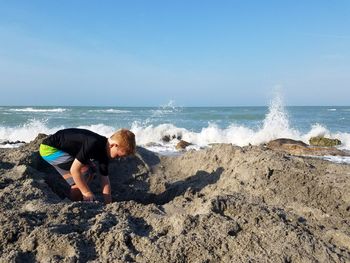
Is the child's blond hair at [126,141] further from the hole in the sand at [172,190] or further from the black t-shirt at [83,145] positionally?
the hole in the sand at [172,190]

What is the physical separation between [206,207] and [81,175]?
1.23 metres

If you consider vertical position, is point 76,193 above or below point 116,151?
below

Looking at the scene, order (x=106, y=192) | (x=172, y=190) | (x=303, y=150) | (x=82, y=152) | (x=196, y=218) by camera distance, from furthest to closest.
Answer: (x=303, y=150) → (x=172, y=190) → (x=106, y=192) → (x=82, y=152) → (x=196, y=218)

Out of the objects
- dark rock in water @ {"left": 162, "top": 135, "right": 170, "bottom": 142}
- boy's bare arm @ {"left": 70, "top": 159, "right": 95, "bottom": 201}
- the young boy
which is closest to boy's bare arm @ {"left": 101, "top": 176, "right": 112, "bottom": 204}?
the young boy

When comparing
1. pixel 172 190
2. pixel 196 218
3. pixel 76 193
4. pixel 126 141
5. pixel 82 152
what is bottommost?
pixel 172 190

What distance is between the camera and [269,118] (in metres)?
16.6

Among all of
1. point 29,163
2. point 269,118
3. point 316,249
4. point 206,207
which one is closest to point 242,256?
point 316,249

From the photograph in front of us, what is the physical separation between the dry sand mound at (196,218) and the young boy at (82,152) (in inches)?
10.6

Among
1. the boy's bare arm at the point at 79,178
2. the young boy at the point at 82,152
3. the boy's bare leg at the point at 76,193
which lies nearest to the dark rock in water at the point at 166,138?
the young boy at the point at 82,152

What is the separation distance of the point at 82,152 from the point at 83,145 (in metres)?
0.09

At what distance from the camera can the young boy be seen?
3432 mm

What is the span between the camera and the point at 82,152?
3543mm

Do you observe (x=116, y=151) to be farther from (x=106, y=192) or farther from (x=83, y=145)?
(x=106, y=192)

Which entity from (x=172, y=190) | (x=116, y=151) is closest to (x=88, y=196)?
(x=116, y=151)
